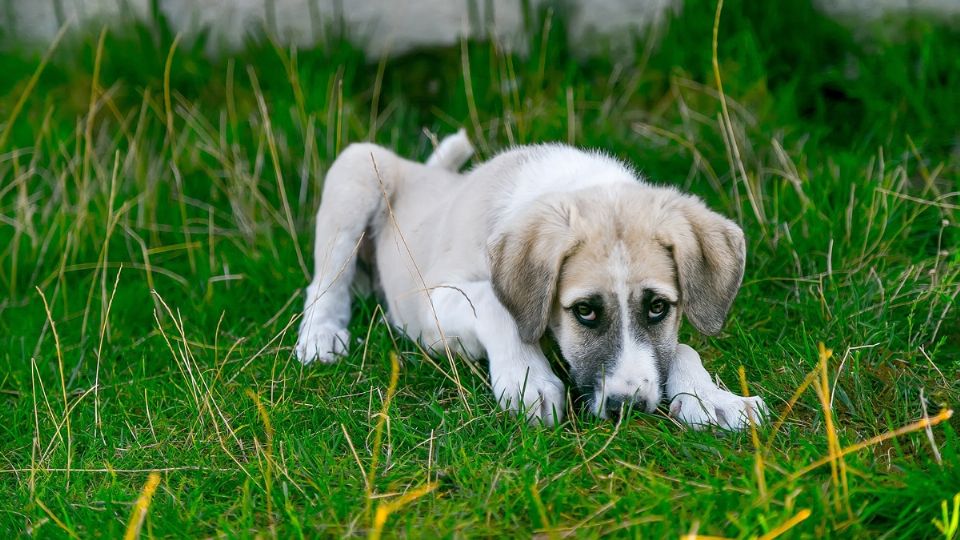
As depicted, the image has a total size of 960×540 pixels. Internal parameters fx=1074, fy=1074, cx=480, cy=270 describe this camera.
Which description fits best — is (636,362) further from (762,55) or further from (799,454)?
(762,55)

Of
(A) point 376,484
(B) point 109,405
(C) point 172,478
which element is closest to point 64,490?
(C) point 172,478

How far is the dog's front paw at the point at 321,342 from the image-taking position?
4430 millimetres

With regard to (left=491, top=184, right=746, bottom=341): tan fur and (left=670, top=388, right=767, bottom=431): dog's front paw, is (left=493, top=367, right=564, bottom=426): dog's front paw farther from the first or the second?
(left=670, top=388, right=767, bottom=431): dog's front paw

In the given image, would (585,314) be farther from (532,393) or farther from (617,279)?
(532,393)

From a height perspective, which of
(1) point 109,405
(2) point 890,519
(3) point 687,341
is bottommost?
(1) point 109,405

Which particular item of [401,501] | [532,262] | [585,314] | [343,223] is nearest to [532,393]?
[585,314]

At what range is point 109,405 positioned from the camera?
13.5 ft

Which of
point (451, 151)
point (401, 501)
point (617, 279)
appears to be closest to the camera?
point (401, 501)

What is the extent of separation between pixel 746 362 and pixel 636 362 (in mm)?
785

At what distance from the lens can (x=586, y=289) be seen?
3.53 m

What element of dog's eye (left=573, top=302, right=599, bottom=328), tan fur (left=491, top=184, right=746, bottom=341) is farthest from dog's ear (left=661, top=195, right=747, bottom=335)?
dog's eye (left=573, top=302, right=599, bottom=328)

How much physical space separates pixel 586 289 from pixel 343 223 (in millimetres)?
1881

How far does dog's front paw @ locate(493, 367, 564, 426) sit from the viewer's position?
11.8 ft

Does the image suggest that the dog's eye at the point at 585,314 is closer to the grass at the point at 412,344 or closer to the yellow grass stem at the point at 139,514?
the grass at the point at 412,344
